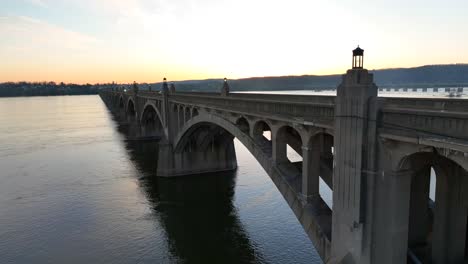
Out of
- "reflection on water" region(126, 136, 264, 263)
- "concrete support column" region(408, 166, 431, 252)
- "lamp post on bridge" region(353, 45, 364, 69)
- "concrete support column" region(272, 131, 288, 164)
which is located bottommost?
"reflection on water" region(126, 136, 264, 263)

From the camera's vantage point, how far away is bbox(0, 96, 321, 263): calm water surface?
76.5ft

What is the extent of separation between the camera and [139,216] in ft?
97.8

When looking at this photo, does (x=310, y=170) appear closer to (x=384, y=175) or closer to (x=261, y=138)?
(x=384, y=175)

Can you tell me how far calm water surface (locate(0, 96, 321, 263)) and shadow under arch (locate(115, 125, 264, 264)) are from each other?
3.0 inches

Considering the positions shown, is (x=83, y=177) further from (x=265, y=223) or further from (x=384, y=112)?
(x=384, y=112)

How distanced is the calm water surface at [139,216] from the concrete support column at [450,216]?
10689mm

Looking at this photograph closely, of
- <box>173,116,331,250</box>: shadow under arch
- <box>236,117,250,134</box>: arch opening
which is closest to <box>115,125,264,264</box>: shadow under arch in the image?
<box>173,116,331,250</box>: shadow under arch

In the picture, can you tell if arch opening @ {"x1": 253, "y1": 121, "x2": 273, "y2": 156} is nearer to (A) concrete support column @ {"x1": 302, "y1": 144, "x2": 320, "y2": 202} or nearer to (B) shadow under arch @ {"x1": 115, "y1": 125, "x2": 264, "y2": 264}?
(A) concrete support column @ {"x1": 302, "y1": 144, "x2": 320, "y2": 202}

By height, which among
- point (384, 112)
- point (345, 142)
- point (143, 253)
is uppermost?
point (384, 112)

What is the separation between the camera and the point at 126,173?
43.8 meters

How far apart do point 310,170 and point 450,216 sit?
207 inches

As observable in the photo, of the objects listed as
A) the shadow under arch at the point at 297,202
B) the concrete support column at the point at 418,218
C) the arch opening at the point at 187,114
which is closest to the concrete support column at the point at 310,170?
the shadow under arch at the point at 297,202

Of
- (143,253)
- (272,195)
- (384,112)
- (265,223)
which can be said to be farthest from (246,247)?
(384,112)

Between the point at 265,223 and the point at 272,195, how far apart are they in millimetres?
6481
